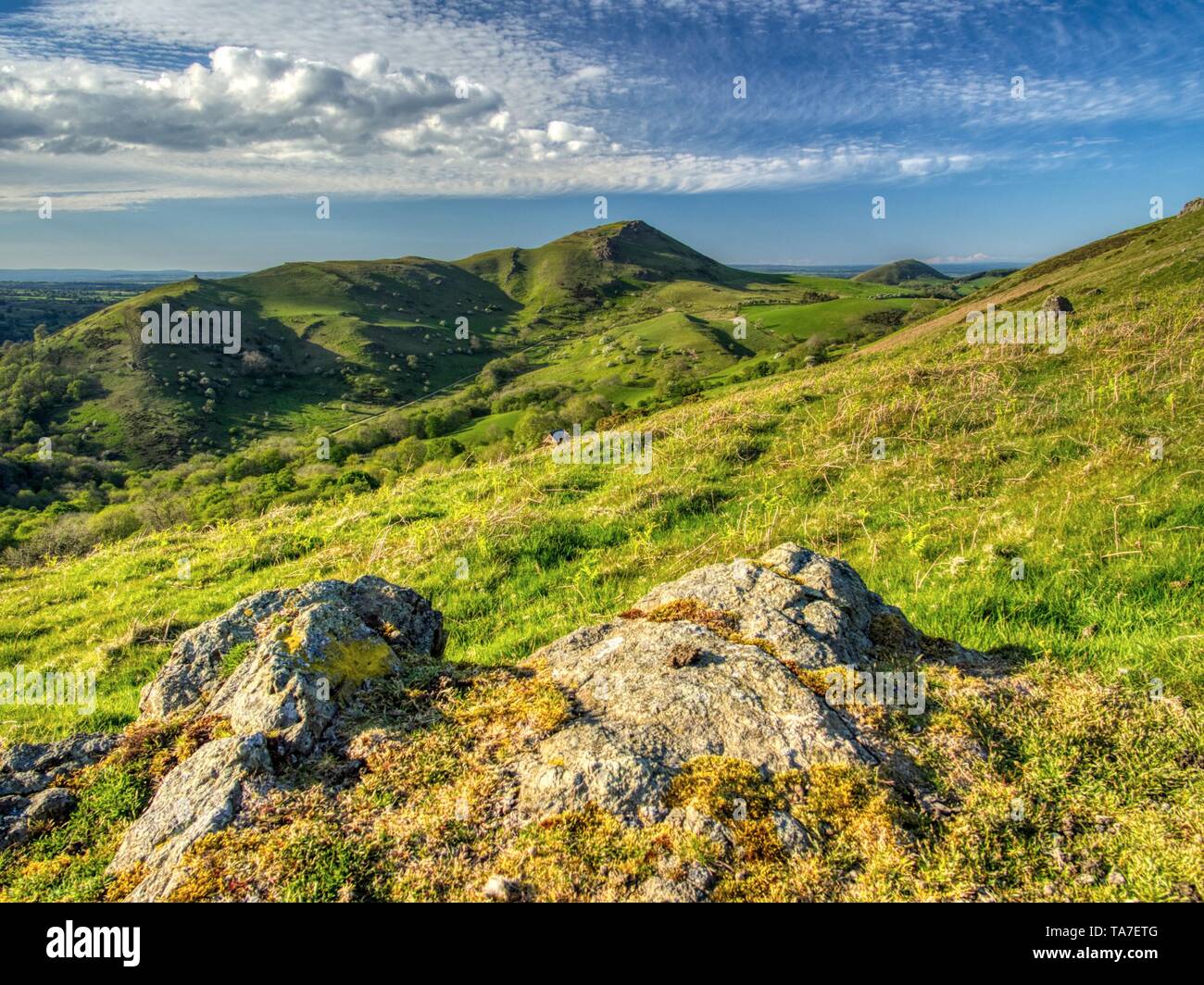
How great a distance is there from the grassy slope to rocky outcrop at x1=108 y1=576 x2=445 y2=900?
2.49ft

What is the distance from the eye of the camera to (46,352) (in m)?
166

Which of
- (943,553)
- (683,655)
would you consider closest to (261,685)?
(683,655)

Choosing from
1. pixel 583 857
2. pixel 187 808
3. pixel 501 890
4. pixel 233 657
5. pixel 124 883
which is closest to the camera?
pixel 501 890

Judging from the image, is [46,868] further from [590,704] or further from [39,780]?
[590,704]

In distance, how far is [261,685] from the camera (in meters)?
4.91

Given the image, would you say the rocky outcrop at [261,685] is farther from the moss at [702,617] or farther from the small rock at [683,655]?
the small rock at [683,655]

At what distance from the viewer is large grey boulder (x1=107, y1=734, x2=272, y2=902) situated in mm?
3695

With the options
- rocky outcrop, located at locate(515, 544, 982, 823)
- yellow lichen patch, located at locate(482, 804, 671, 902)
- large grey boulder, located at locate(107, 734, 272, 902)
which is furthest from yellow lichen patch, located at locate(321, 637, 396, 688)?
yellow lichen patch, located at locate(482, 804, 671, 902)

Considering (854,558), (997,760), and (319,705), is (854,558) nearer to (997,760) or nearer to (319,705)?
(997,760)

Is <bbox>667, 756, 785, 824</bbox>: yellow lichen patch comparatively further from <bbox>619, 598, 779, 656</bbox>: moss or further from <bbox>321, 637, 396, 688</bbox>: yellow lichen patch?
<bbox>321, 637, 396, 688</bbox>: yellow lichen patch

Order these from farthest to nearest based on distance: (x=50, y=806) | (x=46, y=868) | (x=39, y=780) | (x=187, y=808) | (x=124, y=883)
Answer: (x=39, y=780), (x=50, y=806), (x=187, y=808), (x=46, y=868), (x=124, y=883)

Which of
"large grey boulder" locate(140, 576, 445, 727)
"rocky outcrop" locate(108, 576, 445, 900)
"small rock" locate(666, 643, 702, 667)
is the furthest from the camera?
"small rock" locate(666, 643, 702, 667)

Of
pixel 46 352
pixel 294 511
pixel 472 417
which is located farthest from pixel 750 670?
pixel 46 352

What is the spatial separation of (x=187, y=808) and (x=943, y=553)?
10126 millimetres
